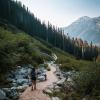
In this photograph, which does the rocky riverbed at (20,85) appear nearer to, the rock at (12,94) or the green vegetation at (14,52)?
the rock at (12,94)

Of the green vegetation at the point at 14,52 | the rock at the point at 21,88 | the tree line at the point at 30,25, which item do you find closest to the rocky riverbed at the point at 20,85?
the rock at the point at 21,88

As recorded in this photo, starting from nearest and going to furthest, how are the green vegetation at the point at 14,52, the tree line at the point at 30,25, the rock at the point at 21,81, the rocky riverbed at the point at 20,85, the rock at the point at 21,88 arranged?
the rocky riverbed at the point at 20,85
the rock at the point at 21,88
the rock at the point at 21,81
the green vegetation at the point at 14,52
the tree line at the point at 30,25

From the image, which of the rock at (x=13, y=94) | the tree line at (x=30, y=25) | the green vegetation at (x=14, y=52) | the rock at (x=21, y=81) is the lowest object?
the rock at (x=13, y=94)

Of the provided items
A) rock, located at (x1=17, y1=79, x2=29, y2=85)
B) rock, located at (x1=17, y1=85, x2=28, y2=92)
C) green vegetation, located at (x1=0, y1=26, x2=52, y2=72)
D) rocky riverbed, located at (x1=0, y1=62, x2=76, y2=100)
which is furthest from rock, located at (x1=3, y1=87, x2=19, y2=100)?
green vegetation, located at (x1=0, y1=26, x2=52, y2=72)

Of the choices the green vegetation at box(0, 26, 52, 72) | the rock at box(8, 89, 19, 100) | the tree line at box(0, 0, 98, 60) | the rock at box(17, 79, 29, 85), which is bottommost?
the rock at box(8, 89, 19, 100)

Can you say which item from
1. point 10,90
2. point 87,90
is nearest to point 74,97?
point 87,90

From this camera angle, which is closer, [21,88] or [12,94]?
[12,94]

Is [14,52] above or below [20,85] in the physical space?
above

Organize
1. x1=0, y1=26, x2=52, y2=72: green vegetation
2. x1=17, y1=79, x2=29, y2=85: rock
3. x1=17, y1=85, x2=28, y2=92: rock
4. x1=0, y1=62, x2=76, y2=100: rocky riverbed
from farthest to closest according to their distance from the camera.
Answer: x1=0, y1=26, x2=52, y2=72: green vegetation → x1=17, y1=79, x2=29, y2=85: rock → x1=17, y1=85, x2=28, y2=92: rock → x1=0, y1=62, x2=76, y2=100: rocky riverbed

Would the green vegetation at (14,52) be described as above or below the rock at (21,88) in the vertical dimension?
above

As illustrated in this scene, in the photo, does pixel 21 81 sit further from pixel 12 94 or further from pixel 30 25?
pixel 30 25

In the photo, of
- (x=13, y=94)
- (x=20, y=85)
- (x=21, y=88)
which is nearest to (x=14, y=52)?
(x=20, y=85)

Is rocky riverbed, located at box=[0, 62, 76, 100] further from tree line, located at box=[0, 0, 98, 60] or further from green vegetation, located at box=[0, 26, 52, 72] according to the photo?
tree line, located at box=[0, 0, 98, 60]

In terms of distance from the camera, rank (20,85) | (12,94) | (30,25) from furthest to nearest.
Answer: (30,25)
(20,85)
(12,94)
